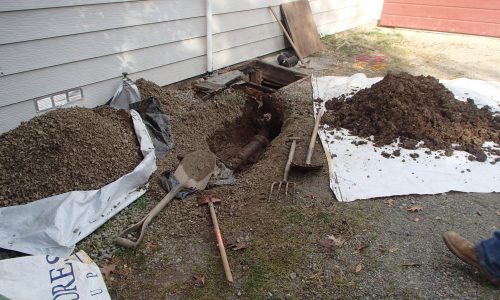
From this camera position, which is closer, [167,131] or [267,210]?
[267,210]

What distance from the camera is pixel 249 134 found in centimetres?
485

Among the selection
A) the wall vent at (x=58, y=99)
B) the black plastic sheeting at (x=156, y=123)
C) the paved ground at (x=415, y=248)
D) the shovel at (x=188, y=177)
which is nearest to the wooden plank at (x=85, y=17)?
the wall vent at (x=58, y=99)

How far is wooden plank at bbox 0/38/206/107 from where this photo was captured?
3328 millimetres

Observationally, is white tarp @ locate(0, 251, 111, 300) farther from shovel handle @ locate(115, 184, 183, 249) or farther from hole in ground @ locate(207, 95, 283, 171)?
hole in ground @ locate(207, 95, 283, 171)

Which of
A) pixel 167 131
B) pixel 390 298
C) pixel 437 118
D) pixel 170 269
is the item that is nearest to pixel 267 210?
pixel 170 269

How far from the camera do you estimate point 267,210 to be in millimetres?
2957

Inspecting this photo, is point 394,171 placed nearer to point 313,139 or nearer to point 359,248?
point 313,139

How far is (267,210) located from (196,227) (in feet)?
1.90

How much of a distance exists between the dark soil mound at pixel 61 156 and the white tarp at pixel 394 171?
1.93 m

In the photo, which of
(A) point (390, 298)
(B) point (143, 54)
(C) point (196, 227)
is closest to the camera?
(A) point (390, 298)

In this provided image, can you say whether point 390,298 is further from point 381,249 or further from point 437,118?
point 437,118

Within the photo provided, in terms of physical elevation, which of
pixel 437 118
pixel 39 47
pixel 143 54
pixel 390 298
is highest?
pixel 39 47

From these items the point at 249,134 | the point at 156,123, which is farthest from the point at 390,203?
the point at 156,123

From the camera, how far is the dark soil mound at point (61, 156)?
2785 millimetres
